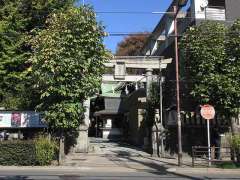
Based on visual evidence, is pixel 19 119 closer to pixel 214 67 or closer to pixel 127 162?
pixel 127 162

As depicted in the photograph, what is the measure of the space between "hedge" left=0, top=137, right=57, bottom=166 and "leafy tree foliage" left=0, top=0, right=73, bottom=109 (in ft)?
19.9

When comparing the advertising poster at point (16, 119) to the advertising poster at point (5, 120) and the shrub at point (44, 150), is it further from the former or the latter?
the shrub at point (44, 150)

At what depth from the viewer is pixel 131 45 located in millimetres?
71438

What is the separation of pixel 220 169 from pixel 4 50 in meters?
16.7

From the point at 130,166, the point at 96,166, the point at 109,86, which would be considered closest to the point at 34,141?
the point at 96,166

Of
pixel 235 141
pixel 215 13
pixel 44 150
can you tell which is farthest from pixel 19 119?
pixel 215 13

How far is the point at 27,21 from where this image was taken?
35.5 m

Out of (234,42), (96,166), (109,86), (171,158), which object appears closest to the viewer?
(96,166)

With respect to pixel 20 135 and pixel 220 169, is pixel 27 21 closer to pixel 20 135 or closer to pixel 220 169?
pixel 20 135

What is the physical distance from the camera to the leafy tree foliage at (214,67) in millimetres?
28094

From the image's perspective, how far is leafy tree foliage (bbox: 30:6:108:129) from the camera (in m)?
27.8

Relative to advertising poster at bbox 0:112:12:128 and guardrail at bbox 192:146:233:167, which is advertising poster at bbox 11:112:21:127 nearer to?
advertising poster at bbox 0:112:12:128

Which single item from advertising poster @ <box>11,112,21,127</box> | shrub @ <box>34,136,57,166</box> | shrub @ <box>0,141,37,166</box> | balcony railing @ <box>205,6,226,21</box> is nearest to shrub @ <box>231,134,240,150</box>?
shrub @ <box>34,136,57,166</box>

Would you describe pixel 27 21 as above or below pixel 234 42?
above
